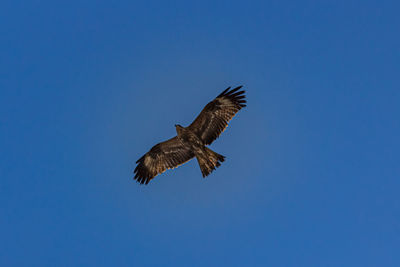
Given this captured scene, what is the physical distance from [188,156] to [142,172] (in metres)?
1.88

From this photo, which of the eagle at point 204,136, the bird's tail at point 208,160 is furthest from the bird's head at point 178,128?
the bird's tail at point 208,160

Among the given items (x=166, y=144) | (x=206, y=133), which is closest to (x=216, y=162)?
(x=206, y=133)

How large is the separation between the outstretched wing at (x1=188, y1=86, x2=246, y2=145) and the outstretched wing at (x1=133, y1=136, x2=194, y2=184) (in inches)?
37.8

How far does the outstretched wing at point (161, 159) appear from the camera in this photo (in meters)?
15.8

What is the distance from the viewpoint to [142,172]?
53.4 ft

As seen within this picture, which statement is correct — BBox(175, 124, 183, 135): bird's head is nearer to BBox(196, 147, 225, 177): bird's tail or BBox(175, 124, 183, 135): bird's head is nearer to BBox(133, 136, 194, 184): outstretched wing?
BBox(133, 136, 194, 184): outstretched wing

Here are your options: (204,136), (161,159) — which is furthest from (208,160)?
(161,159)

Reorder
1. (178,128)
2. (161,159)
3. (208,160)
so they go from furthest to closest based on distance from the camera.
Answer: (161,159), (178,128), (208,160)

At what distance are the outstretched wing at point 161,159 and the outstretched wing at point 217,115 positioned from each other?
960mm

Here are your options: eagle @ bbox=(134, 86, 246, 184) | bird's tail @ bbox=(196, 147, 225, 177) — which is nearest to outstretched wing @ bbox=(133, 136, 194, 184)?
eagle @ bbox=(134, 86, 246, 184)

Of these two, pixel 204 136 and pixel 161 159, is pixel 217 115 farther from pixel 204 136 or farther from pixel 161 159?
pixel 161 159

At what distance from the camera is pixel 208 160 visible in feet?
48.1

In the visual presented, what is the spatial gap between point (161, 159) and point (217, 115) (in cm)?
274

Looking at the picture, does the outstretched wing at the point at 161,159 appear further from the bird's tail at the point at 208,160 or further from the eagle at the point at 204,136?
the bird's tail at the point at 208,160
